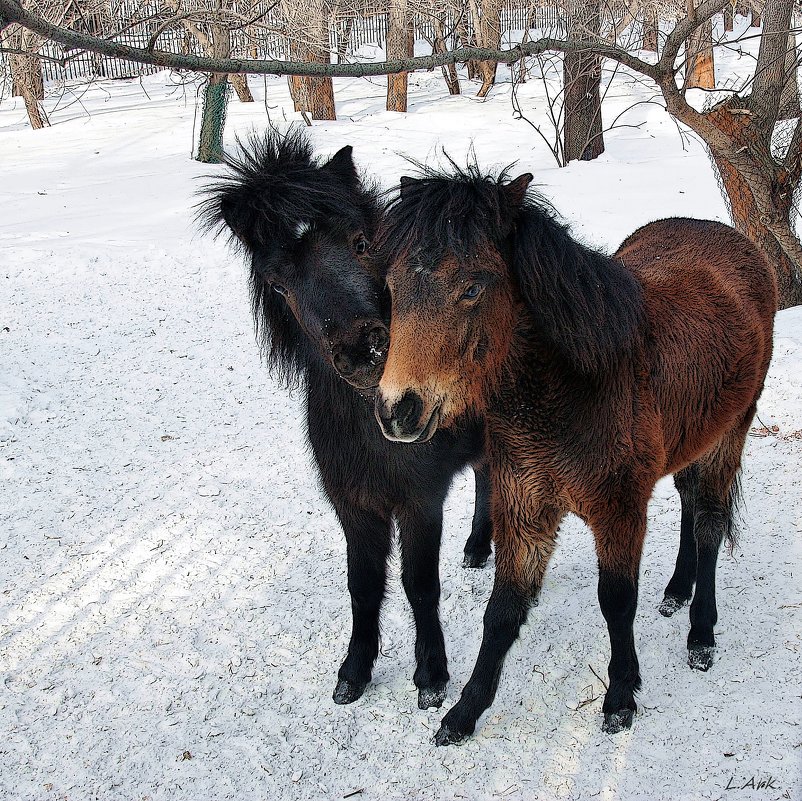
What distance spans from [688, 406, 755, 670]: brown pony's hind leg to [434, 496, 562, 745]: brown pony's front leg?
0.91 metres

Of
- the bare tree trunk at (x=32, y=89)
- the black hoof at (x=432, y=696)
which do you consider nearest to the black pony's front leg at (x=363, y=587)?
the black hoof at (x=432, y=696)

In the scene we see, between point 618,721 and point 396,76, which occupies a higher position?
point 396,76

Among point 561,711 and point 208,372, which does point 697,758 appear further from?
point 208,372

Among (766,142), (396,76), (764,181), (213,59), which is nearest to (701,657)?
(213,59)

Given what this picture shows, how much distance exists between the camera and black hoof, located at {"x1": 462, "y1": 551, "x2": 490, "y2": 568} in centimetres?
431

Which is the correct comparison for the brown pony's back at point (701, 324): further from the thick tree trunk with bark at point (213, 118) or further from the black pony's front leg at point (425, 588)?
the thick tree trunk with bark at point (213, 118)

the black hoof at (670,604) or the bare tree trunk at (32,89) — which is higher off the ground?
the bare tree trunk at (32,89)

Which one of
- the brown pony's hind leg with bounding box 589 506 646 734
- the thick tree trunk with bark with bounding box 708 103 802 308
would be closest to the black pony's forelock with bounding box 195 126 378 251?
the brown pony's hind leg with bounding box 589 506 646 734

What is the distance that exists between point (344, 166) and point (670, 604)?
2.63 meters

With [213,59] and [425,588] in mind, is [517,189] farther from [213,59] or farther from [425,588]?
[425,588]

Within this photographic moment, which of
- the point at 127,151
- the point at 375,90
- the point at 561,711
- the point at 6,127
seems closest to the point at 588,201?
the point at 561,711

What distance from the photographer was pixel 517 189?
2473mm

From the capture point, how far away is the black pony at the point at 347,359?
2793 mm

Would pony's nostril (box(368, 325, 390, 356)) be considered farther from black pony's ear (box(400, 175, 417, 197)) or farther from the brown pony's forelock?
black pony's ear (box(400, 175, 417, 197))
